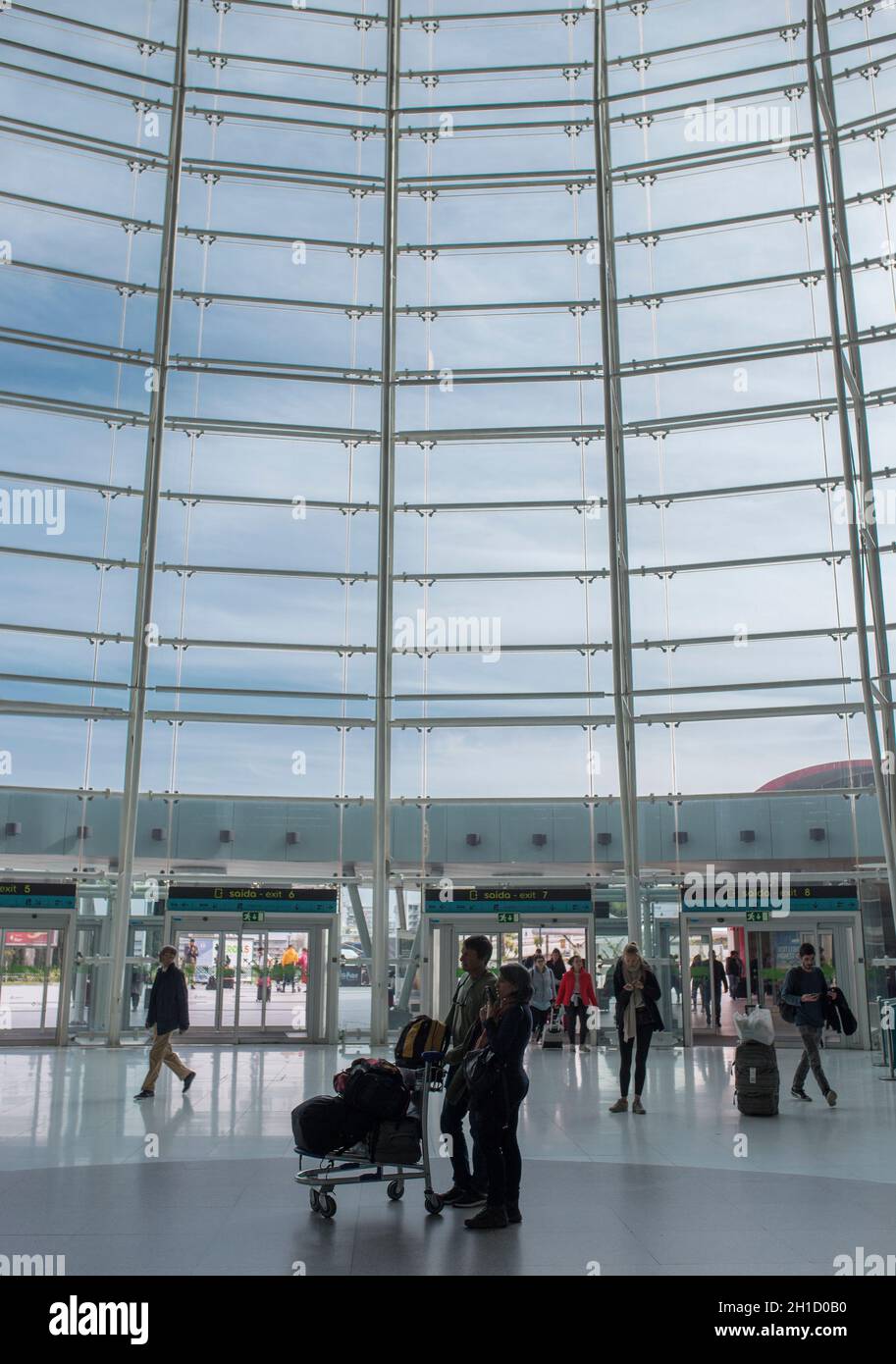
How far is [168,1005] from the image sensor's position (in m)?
11.1

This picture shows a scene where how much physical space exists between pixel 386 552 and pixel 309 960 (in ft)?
20.7

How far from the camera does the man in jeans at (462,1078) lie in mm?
6344

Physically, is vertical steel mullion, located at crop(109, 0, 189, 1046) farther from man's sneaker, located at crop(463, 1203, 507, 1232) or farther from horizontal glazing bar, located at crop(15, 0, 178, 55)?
man's sneaker, located at crop(463, 1203, 507, 1232)

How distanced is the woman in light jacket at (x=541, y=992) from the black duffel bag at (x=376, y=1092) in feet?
31.5

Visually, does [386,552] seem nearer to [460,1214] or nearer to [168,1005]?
[168,1005]

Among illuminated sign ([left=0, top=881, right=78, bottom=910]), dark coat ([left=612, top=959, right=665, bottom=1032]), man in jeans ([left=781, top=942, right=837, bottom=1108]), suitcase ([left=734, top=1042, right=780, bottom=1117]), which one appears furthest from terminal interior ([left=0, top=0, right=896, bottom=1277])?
suitcase ([left=734, top=1042, right=780, bottom=1117])

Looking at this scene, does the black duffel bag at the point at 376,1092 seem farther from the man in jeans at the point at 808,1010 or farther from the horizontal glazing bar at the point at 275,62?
the horizontal glazing bar at the point at 275,62

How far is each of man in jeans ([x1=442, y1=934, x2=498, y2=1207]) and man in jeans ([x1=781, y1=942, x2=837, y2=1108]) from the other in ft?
17.1

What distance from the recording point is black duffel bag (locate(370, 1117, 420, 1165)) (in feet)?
20.7

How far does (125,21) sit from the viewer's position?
744 inches
